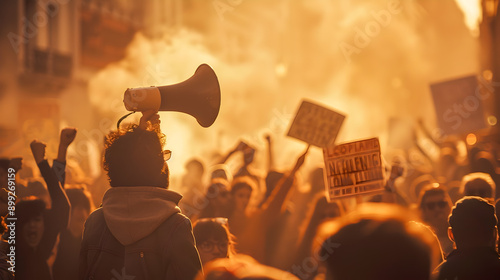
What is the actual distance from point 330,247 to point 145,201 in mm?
1204

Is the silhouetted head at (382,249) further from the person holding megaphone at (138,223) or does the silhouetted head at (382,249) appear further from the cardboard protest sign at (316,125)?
the cardboard protest sign at (316,125)

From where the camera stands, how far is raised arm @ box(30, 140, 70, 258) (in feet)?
12.4

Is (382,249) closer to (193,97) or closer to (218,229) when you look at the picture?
(193,97)

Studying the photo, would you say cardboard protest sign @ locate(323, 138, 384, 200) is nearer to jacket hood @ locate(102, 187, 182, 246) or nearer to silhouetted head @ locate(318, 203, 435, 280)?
jacket hood @ locate(102, 187, 182, 246)

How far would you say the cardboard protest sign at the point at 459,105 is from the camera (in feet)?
28.2

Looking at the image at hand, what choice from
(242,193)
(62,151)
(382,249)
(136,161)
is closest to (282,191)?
(242,193)

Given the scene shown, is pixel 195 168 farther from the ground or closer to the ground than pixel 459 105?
closer to the ground

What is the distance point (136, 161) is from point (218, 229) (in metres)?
1.04

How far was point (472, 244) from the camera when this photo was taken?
2.94 metres

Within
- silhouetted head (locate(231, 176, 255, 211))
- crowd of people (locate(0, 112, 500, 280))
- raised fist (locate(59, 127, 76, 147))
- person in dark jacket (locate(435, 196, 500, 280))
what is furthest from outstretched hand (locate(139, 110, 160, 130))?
silhouetted head (locate(231, 176, 255, 211))

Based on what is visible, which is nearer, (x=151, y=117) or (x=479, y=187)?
(x=151, y=117)

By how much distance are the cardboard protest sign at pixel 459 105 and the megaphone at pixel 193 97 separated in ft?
19.0

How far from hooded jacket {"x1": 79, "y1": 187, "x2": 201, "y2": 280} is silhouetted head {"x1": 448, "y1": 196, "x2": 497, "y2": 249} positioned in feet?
4.03

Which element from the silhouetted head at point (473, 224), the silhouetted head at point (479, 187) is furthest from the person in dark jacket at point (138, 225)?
the silhouetted head at point (479, 187)
